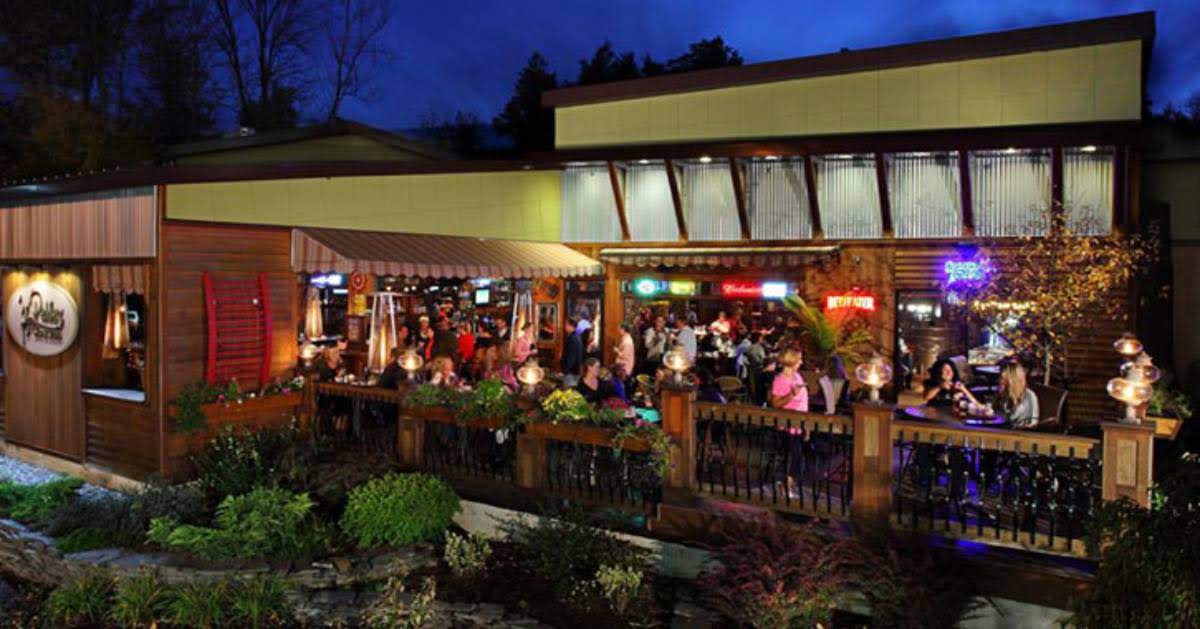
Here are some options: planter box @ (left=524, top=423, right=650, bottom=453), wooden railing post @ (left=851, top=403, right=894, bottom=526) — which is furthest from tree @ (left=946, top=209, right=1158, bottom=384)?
planter box @ (left=524, top=423, right=650, bottom=453)

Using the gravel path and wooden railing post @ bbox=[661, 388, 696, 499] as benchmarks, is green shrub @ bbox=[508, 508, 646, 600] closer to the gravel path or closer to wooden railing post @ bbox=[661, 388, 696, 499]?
wooden railing post @ bbox=[661, 388, 696, 499]

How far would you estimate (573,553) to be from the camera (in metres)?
6.65

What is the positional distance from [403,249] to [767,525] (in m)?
7.34

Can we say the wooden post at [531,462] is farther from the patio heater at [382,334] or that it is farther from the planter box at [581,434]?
the patio heater at [382,334]

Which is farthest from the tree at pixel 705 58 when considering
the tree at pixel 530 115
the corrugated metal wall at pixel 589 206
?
the corrugated metal wall at pixel 589 206

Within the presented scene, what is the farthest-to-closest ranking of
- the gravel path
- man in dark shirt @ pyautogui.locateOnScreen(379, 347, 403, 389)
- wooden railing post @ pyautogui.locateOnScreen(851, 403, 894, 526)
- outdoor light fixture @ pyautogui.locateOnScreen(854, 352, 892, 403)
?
man in dark shirt @ pyautogui.locateOnScreen(379, 347, 403, 389) < the gravel path < outdoor light fixture @ pyautogui.locateOnScreen(854, 352, 892, 403) < wooden railing post @ pyautogui.locateOnScreen(851, 403, 894, 526)

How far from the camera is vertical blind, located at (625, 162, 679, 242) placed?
14477 mm

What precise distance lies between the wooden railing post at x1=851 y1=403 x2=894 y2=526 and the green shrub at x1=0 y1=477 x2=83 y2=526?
7809 millimetres

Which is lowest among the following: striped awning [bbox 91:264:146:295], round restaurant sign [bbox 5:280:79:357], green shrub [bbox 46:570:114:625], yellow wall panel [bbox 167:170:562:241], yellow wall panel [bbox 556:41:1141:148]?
green shrub [bbox 46:570:114:625]

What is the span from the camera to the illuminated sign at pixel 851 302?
13242mm

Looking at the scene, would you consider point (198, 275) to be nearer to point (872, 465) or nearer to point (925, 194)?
point (872, 465)

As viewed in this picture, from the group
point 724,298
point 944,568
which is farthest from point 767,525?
point 724,298

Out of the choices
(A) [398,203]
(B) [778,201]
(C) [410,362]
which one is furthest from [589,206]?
(C) [410,362]

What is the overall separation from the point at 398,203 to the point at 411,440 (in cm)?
452
